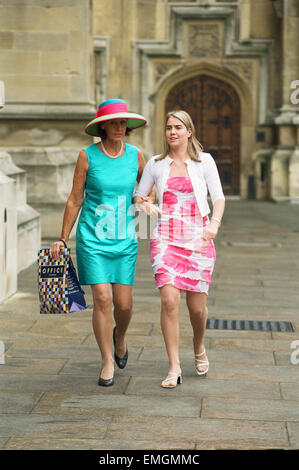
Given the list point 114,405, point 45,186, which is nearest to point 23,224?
point 45,186

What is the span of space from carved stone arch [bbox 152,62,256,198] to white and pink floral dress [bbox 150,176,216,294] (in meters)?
→ 16.9

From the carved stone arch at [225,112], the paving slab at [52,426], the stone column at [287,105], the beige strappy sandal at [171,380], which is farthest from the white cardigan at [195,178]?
the carved stone arch at [225,112]

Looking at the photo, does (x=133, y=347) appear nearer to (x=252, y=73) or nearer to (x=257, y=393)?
(x=257, y=393)

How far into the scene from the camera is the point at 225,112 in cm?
2253

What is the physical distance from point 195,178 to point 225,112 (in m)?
17.4

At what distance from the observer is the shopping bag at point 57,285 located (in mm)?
5395

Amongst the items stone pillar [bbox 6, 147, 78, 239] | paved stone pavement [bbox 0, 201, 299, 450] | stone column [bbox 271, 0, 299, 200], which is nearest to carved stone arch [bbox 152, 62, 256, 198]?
stone column [bbox 271, 0, 299, 200]

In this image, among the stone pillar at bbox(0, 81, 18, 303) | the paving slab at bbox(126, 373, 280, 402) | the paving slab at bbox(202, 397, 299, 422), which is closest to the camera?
the paving slab at bbox(202, 397, 299, 422)

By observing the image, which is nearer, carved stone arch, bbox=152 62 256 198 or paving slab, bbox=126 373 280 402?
paving slab, bbox=126 373 280 402

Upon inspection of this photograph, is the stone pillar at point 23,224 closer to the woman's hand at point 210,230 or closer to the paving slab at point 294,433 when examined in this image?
the woman's hand at point 210,230

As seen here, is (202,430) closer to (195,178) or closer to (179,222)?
(179,222)

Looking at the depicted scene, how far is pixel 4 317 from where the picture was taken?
7.34 meters

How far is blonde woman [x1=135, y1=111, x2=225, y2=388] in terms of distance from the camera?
534cm

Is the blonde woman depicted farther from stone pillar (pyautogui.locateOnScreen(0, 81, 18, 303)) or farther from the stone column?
the stone column
